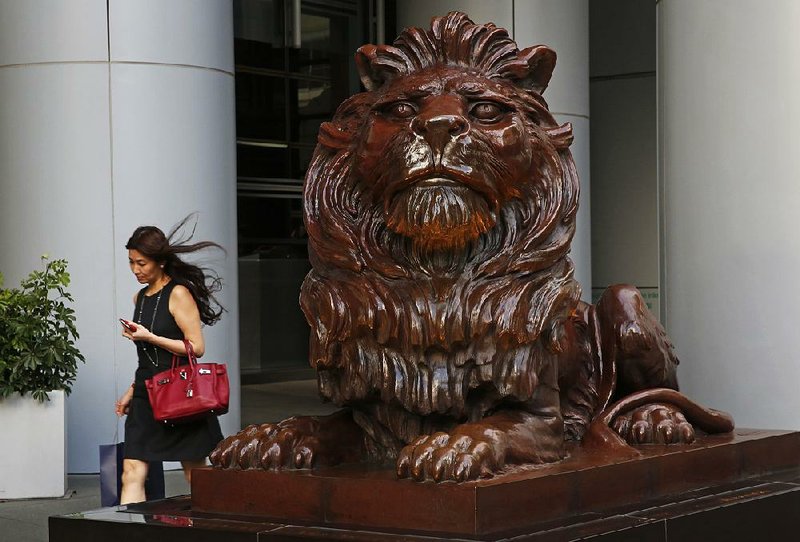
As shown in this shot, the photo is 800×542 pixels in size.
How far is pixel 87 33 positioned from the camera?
10.0m

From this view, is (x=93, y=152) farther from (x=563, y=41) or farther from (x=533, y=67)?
(x=533, y=67)

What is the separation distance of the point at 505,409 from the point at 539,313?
12.8 inches

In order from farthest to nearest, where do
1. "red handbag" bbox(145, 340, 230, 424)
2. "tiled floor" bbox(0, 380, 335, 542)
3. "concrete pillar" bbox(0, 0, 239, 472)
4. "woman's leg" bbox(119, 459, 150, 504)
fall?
"concrete pillar" bbox(0, 0, 239, 472) → "tiled floor" bbox(0, 380, 335, 542) → "woman's leg" bbox(119, 459, 150, 504) → "red handbag" bbox(145, 340, 230, 424)

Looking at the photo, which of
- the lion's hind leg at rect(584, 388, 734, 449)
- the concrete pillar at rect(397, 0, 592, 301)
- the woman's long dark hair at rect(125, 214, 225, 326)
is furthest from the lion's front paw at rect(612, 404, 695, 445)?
the concrete pillar at rect(397, 0, 592, 301)

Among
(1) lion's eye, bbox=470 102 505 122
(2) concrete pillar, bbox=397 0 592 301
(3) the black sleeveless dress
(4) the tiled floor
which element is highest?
(2) concrete pillar, bbox=397 0 592 301

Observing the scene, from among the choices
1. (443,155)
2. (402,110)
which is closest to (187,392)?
(402,110)

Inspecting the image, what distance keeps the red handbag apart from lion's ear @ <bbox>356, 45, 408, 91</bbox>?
2.94 meters

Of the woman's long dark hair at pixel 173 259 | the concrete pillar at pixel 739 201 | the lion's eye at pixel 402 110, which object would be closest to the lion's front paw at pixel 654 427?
the lion's eye at pixel 402 110

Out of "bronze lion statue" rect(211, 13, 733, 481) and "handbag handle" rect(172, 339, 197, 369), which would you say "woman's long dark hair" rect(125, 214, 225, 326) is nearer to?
"handbag handle" rect(172, 339, 197, 369)

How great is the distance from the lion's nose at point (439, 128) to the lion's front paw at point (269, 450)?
3.28ft

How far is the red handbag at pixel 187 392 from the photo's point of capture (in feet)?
22.1

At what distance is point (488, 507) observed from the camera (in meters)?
3.51

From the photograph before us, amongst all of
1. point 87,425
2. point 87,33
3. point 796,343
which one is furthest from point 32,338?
point 796,343

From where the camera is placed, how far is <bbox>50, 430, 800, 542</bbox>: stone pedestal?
11.6 feet
